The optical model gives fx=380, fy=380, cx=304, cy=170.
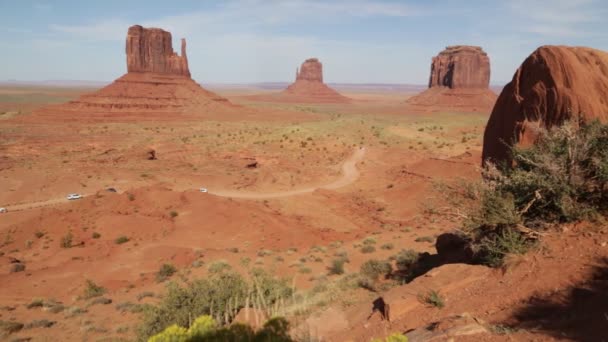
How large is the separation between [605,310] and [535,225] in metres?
2.72

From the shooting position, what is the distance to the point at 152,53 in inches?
3093

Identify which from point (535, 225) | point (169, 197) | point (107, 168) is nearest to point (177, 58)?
point (107, 168)

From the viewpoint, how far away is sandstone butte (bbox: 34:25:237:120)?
66250 mm

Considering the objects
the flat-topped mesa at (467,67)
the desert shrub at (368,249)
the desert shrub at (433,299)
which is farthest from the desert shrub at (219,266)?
the flat-topped mesa at (467,67)

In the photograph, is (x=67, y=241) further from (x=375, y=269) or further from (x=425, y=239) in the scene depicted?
(x=425, y=239)

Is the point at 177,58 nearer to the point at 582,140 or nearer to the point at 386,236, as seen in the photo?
the point at 386,236

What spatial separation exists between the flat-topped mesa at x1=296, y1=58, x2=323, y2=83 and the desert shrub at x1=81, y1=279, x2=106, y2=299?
14126cm

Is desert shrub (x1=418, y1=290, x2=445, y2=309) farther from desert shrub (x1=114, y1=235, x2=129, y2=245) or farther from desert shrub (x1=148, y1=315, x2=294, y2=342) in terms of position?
desert shrub (x1=114, y1=235, x2=129, y2=245)

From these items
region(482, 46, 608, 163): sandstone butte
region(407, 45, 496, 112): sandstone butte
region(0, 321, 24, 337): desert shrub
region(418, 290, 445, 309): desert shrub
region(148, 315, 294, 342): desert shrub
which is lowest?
region(0, 321, 24, 337): desert shrub

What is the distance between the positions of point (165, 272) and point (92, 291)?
2313 millimetres

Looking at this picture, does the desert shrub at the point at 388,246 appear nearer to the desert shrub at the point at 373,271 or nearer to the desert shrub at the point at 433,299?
the desert shrub at the point at 373,271

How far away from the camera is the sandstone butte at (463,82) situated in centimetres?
9538

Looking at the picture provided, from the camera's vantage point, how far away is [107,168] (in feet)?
109

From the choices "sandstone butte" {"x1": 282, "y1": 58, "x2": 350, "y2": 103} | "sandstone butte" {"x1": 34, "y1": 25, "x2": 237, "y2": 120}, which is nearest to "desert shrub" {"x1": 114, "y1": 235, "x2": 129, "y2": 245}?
"sandstone butte" {"x1": 34, "y1": 25, "x2": 237, "y2": 120}
